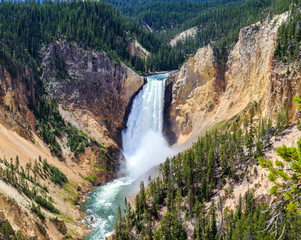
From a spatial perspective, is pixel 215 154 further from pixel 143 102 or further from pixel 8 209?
pixel 143 102

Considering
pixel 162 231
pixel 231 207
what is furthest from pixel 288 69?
pixel 162 231

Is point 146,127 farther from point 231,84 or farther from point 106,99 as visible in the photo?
point 231,84

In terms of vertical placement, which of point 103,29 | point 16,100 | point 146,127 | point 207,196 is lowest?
point 207,196

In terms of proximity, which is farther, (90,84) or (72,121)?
(90,84)

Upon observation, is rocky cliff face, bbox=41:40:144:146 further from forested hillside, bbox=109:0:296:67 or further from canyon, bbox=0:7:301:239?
forested hillside, bbox=109:0:296:67

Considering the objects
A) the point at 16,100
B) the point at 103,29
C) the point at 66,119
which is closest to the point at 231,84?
the point at 66,119

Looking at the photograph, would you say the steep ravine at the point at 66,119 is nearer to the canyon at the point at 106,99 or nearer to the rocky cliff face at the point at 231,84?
the canyon at the point at 106,99

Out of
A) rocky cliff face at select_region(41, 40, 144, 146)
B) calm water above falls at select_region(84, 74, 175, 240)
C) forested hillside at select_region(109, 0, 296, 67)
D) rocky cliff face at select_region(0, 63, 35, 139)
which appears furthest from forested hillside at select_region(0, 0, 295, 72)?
calm water above falls at select_region(84, 74, 175, 240)
